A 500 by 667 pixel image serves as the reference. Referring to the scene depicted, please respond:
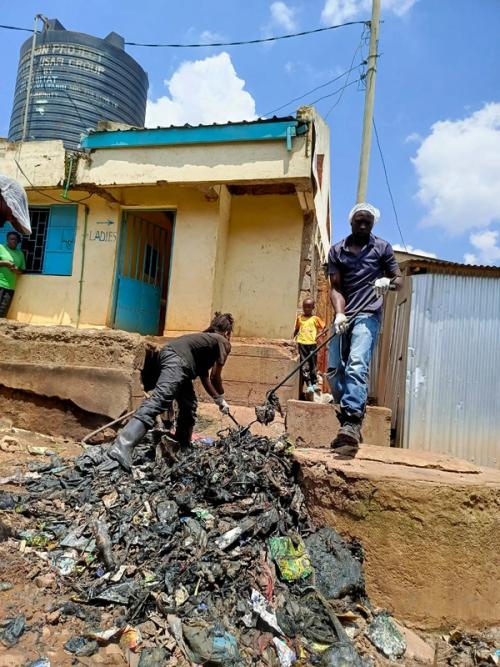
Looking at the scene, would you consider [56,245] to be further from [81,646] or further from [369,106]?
[81,646]

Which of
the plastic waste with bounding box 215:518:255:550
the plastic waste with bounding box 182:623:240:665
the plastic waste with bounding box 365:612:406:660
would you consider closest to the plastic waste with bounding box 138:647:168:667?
the plastic waste with bounding box 182:623:240:665

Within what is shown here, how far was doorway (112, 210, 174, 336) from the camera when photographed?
847 cm

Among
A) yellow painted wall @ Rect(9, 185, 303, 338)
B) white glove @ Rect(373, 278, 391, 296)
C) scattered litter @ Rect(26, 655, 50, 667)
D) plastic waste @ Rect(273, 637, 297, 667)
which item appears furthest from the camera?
yellow painted wall @ Rect(9, 185, 303, 338)

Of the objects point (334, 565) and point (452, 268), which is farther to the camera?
point (452, 268)

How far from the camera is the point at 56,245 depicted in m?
8.57

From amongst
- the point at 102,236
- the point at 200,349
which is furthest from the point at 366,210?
the point at 102,236

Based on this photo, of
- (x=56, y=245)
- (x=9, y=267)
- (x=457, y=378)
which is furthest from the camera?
(x=56, y=245)

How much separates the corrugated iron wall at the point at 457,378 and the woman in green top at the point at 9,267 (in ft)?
21.4

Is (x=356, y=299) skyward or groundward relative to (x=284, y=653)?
skyward

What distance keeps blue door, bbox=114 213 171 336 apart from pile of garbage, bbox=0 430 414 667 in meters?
5.43

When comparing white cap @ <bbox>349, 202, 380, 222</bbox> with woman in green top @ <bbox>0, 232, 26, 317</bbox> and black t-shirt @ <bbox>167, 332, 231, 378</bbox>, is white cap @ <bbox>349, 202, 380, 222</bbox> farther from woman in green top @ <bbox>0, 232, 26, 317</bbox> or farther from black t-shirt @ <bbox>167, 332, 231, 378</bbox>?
woman in green top @ <bbox>0, 232, 26, 317</bbox>

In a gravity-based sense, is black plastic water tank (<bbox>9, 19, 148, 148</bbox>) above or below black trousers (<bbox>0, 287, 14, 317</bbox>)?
above

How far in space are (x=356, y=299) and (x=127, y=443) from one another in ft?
6.82

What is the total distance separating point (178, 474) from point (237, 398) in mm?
3539
